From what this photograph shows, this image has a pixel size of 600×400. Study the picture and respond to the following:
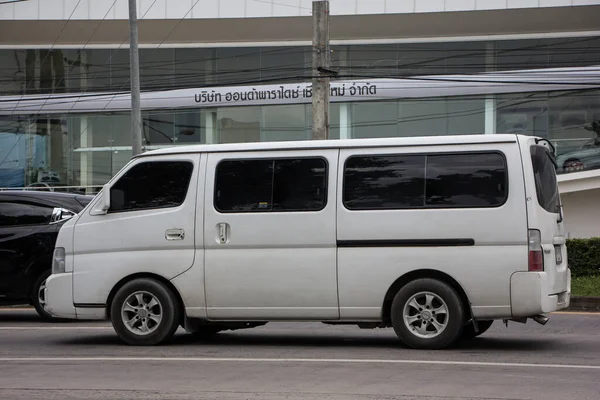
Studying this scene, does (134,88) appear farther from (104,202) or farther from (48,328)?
(104,202)

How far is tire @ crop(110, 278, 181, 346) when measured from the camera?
426 inches

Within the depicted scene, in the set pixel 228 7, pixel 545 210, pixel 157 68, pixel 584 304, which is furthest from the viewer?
pixel 157 68

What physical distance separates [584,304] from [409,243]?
757 cm

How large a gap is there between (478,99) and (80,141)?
15.8 m

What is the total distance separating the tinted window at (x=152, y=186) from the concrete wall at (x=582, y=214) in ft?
77.7

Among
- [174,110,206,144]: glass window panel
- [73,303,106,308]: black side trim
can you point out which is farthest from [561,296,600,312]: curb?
[174,110,206,144]: glass window panel

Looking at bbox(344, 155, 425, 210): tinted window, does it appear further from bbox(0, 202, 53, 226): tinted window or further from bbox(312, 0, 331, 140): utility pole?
bbox(312, 0, 331, 140): utility pole

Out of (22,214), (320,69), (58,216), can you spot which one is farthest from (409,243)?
(320,69)

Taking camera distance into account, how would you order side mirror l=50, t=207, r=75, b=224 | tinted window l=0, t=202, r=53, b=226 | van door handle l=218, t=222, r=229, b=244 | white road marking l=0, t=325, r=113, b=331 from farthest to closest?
tinted window l=0, t=202, r=53, b=226 < side mirror l=50, t=207, r=75, b=224 < white road marking l=0, t=325, r=113, b=331 < van door handle l=218, t=222, r=229, b=244

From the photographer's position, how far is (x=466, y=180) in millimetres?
10141

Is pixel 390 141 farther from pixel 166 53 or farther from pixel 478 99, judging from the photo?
pixel 166 53

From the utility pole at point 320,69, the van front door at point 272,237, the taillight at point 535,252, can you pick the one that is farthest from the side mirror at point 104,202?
the utility pole at point 320,69

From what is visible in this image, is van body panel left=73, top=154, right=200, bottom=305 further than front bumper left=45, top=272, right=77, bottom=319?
No

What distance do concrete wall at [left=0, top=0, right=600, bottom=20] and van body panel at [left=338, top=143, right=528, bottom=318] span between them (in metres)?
25.4
